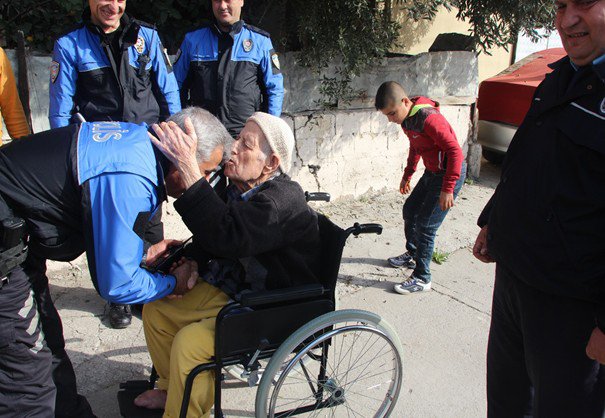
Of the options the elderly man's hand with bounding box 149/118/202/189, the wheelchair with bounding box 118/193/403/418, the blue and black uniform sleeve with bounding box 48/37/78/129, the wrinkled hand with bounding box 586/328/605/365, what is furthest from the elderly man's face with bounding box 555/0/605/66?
the blue and black uniform sleeve with bounding box 48/37/78/129

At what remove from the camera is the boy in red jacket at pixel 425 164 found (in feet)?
10.3

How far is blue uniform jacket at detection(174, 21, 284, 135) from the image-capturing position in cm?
329

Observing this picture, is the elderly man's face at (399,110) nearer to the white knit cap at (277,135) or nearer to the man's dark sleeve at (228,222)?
→ the white knit cap at (277,135)

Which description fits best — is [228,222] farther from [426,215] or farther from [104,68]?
[426,215]

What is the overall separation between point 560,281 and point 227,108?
2290 millimetres

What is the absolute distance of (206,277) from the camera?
2.21m

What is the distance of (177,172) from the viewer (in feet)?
6.18

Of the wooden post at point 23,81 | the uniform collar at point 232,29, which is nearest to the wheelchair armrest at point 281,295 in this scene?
the uniform collar at point 232,29

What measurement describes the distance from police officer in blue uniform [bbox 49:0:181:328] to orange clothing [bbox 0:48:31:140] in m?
0.24

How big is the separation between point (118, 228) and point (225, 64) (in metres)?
1.90

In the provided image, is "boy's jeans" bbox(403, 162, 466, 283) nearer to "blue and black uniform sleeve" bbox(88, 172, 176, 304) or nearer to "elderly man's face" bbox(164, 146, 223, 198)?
"elderly man's face" bbox(164, 146, 223, 198)

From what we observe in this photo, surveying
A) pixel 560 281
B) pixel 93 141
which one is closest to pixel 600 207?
pixel 560 281

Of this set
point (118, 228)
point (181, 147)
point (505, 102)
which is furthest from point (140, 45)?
point (505, 102)

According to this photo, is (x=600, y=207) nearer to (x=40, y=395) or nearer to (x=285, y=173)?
(x=285, y=173)
